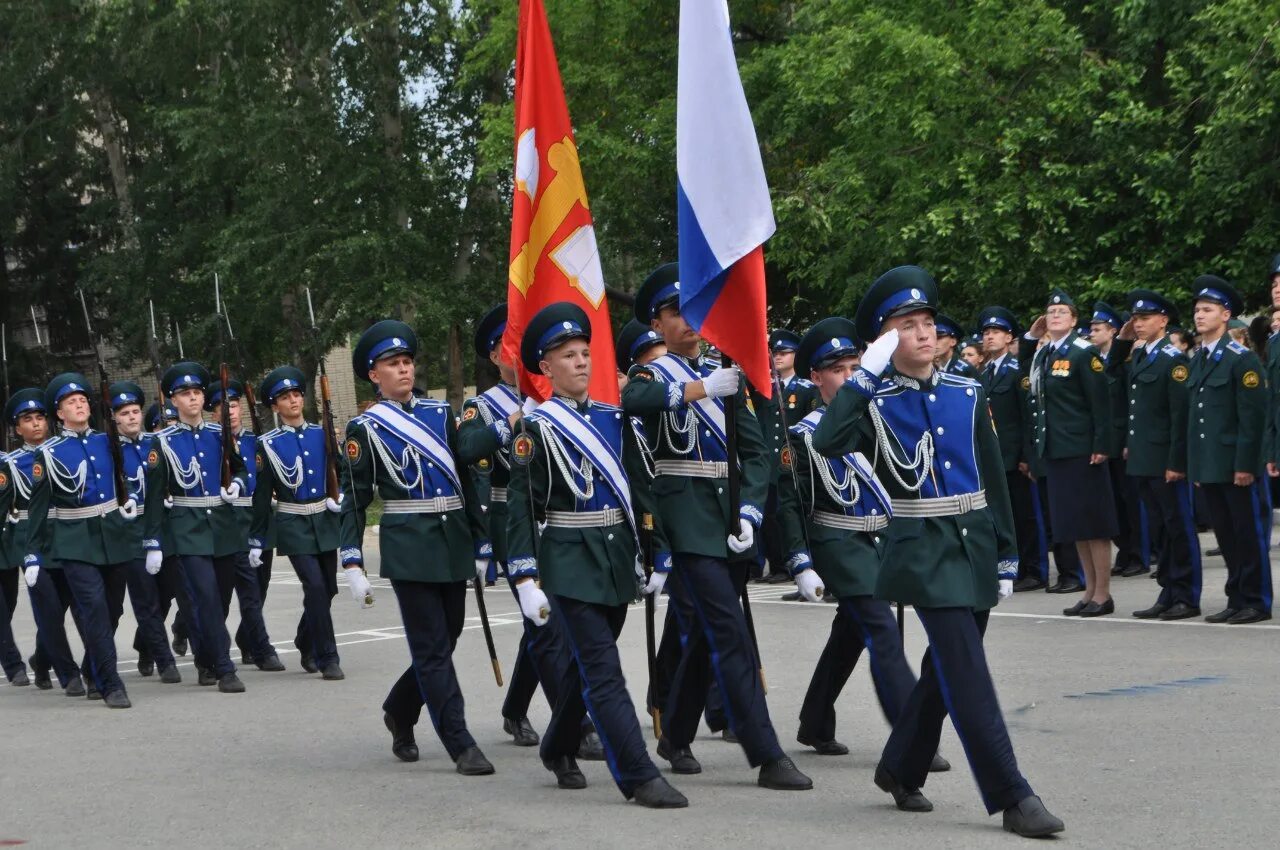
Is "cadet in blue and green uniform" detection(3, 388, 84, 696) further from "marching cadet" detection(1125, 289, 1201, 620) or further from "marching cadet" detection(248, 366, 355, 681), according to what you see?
"marching cadet" detection(1125, 289, 1201, 620)

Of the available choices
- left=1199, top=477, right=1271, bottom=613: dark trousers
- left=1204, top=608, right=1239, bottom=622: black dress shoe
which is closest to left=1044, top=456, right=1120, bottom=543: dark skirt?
left=1199, top=477, right=1271, bottom=613: dark trousers

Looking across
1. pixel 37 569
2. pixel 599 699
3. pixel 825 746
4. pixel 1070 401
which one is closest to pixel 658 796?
pixel 599 699

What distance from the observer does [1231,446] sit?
11961mm

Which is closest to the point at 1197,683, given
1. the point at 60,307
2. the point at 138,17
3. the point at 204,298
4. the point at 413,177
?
the point at 413,177

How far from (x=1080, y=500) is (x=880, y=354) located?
6904mm

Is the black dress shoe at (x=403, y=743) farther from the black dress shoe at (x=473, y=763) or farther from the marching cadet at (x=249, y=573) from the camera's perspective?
the marching cadet at (x=249, y=573)

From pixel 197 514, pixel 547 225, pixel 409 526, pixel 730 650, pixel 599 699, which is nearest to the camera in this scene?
pixel 599 699

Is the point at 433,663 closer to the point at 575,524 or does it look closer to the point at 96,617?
the point at 575,524

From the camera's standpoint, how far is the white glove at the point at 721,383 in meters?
7.41

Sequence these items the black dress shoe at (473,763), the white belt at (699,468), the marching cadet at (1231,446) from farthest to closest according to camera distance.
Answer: the marching cadet at (1231,446), the black dress shoe at (473,763), the white belt at (699,468)

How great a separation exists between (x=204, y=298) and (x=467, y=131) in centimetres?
876

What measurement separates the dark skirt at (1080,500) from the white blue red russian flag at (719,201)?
18.0 feet

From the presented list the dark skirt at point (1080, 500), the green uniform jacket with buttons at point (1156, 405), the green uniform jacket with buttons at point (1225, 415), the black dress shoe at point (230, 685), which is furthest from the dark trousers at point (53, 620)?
the green uniform jacket with buttons at point (1225, 415)

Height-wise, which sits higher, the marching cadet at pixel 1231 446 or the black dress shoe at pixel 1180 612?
the marching cadet at pixel 1231 446
